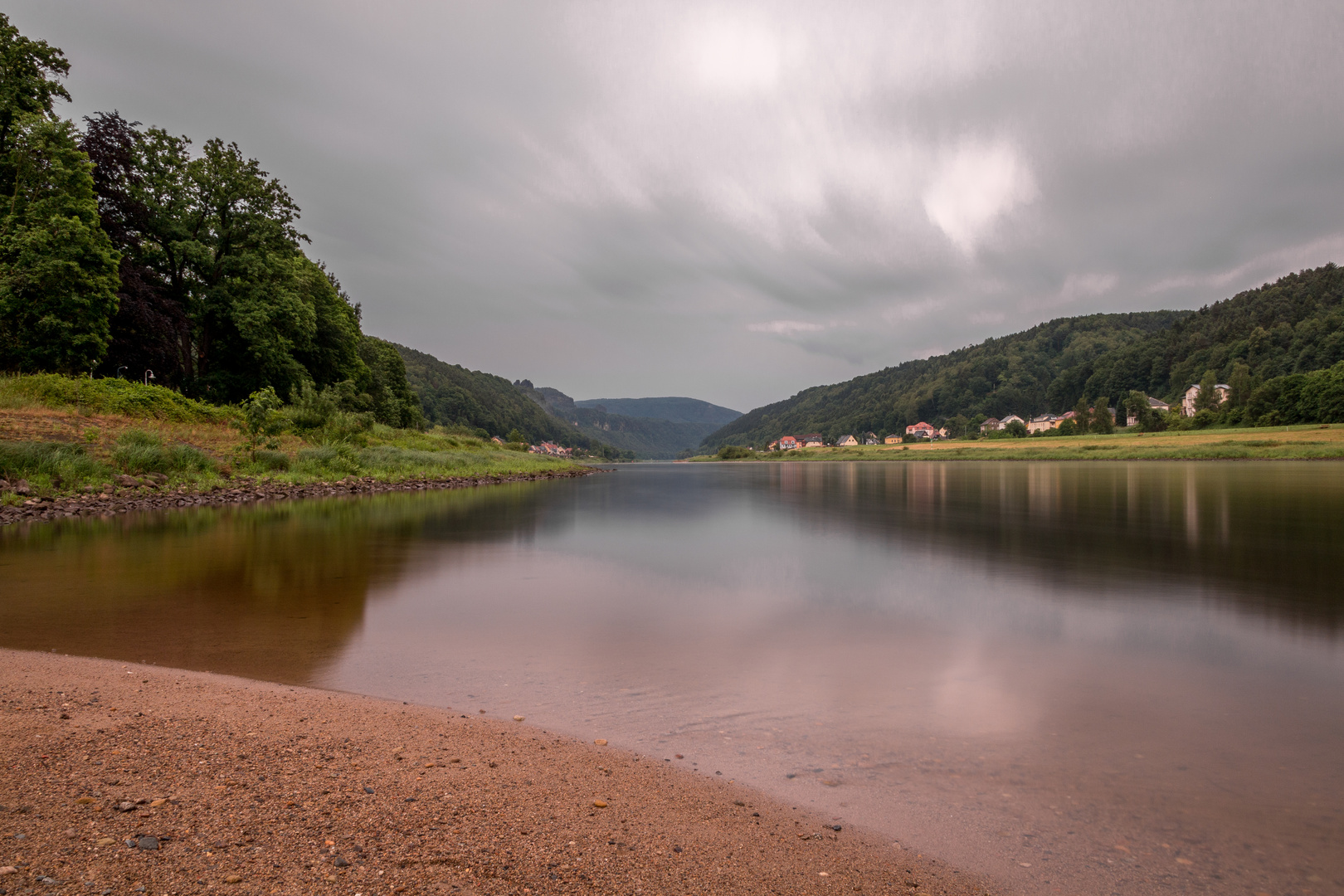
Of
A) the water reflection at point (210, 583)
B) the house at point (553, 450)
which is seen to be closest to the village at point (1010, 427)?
the house at point (553, 450)

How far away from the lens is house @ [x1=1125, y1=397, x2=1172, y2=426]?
104113 mm

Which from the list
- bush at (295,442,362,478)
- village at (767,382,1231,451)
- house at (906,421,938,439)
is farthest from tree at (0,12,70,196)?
house at (906,421,938,439)

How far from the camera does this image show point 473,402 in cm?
11669

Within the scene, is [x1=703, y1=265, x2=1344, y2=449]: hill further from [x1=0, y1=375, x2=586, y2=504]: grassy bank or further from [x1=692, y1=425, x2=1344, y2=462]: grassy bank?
[x1=0, y1=375, x2=586, y2=504]: grassy bank

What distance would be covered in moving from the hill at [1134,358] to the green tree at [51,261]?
378 feet

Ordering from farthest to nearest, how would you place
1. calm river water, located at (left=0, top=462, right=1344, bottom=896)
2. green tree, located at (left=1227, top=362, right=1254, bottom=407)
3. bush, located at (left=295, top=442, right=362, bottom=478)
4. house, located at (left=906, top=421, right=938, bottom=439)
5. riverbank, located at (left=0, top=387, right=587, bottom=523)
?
house, located at (left=906, top=421, right=938, bottom=439) → green tree, located at (left=1227, top=362, right=1254, bottom=407) → bush, located at (left=295, top=442, right=362, bottom=478) → riverbank, located at (left=0, top=387, right=587, bottom=523) → calm river water, located at (left=0, top=462, right=1344, bottom=896)

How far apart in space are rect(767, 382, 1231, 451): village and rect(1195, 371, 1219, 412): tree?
29.7 inches

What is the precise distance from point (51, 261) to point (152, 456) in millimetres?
8585

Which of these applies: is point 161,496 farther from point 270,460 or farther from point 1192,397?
point 1192,397

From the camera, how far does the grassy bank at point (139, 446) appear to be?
16.5 meters

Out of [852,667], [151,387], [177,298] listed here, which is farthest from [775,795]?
[177,298]

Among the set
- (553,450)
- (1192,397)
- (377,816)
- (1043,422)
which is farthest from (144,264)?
(1043,422)

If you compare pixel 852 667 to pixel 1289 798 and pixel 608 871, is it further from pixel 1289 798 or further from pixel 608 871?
pixel 608 871

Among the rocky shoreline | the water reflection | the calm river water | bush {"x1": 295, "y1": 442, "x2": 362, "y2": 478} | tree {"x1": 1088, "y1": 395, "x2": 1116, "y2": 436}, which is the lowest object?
the calm river water
